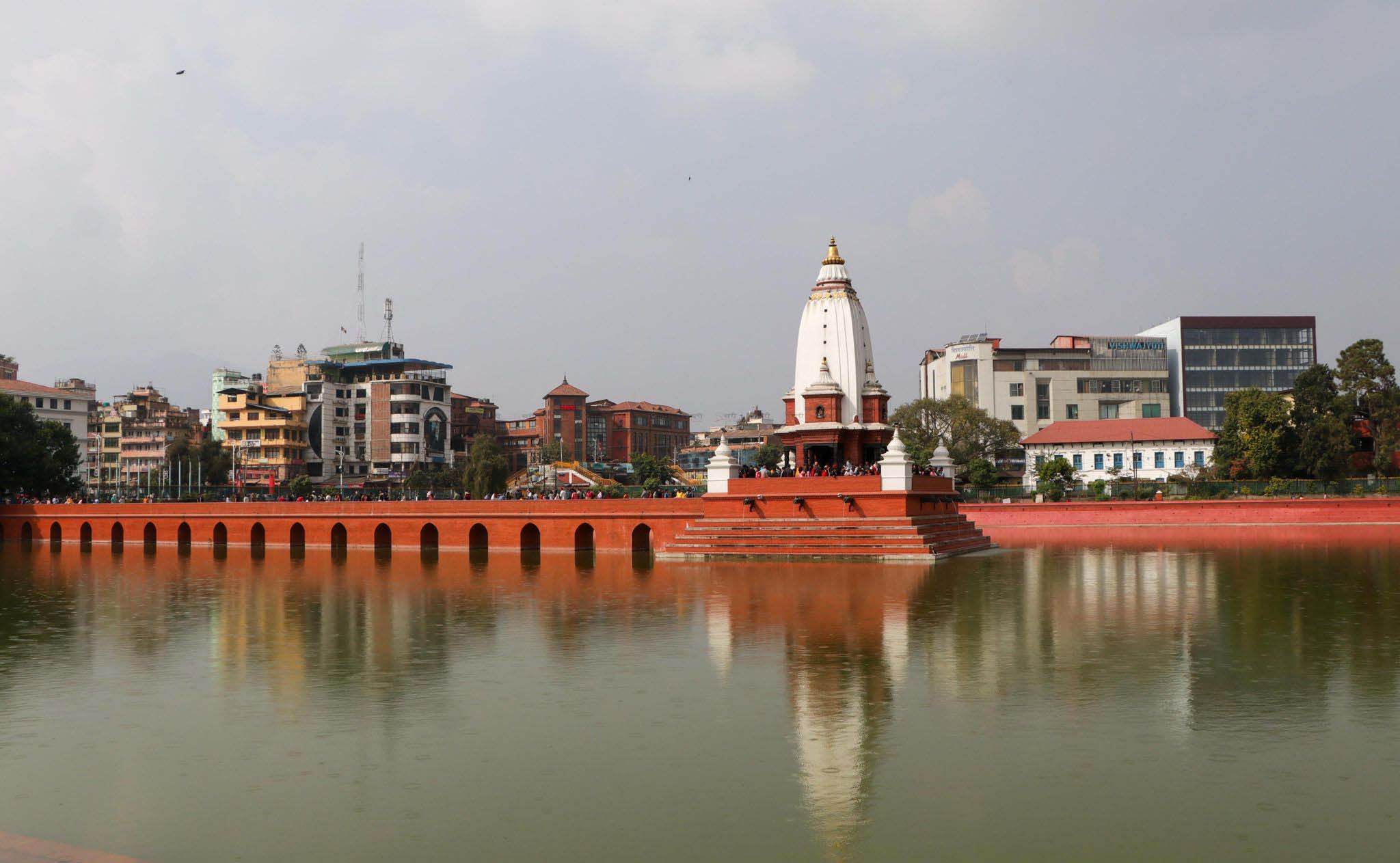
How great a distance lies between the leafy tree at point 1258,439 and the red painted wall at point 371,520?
29.1 meters

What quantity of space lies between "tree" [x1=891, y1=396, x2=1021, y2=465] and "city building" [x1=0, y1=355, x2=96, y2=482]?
5694cm

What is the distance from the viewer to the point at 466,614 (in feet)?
73.3

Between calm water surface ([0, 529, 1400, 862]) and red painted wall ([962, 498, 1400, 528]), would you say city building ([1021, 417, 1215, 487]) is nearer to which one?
red painted wall ([962, 498, 1400, 528])

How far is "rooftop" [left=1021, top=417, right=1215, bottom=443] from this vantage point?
6222 centimetres

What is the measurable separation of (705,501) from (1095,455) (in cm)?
3539

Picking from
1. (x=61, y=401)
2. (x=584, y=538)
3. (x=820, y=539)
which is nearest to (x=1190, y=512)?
(x=820, y=539)

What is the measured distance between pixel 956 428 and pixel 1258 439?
15.6 m

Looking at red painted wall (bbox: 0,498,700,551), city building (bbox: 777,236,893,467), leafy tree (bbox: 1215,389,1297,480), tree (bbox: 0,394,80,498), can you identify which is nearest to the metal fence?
leafy tree (bbox: 1215,389,1297,480)

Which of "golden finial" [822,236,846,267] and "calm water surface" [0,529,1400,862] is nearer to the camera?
"calm water surface" [0,529,1400,862]

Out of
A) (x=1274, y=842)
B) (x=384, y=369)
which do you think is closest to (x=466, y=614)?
(x=1274, y=842)

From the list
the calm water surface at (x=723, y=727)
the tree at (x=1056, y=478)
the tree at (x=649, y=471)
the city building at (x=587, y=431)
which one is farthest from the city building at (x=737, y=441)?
the calm water surface at (x=723, y=727)

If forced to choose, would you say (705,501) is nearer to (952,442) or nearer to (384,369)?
(952,442)

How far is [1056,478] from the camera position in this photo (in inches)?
2219

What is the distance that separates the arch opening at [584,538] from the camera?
39844 mm
